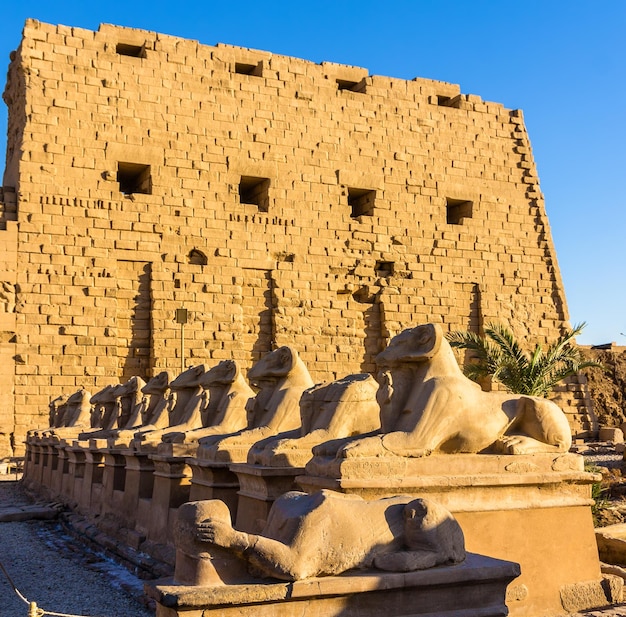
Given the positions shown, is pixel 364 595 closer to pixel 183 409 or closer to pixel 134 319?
pixel 183 409

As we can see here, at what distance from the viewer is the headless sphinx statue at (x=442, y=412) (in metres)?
4.44

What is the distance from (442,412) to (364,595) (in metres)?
1.56

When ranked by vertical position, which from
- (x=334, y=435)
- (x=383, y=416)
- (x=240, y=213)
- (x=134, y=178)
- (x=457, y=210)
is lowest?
(x=334, y=435)

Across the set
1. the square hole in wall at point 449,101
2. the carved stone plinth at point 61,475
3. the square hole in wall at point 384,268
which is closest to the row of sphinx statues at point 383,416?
the carved stone plinth at point 61,475

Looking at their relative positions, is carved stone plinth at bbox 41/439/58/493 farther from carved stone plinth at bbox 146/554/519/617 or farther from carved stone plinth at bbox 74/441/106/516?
carved stone plinth at bbox 146/554/519/617

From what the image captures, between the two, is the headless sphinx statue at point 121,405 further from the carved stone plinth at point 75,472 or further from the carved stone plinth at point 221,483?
the carved stone plinth at point 221,483

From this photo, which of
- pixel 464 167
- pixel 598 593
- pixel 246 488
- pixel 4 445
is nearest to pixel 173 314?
pixel 4 445

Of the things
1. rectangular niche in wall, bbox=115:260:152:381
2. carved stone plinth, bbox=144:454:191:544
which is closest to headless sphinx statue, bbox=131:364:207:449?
carved stone plinth, bbox=144:454:191:544

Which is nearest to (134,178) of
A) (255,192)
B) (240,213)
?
(240,213)

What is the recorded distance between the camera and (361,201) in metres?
17.3

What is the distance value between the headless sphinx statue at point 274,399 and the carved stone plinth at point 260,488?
2.06 feet

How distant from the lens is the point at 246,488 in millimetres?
4852

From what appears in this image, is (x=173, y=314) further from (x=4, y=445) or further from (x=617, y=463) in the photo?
(x=617, y=463)

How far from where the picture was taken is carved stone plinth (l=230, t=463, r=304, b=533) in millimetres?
4535
